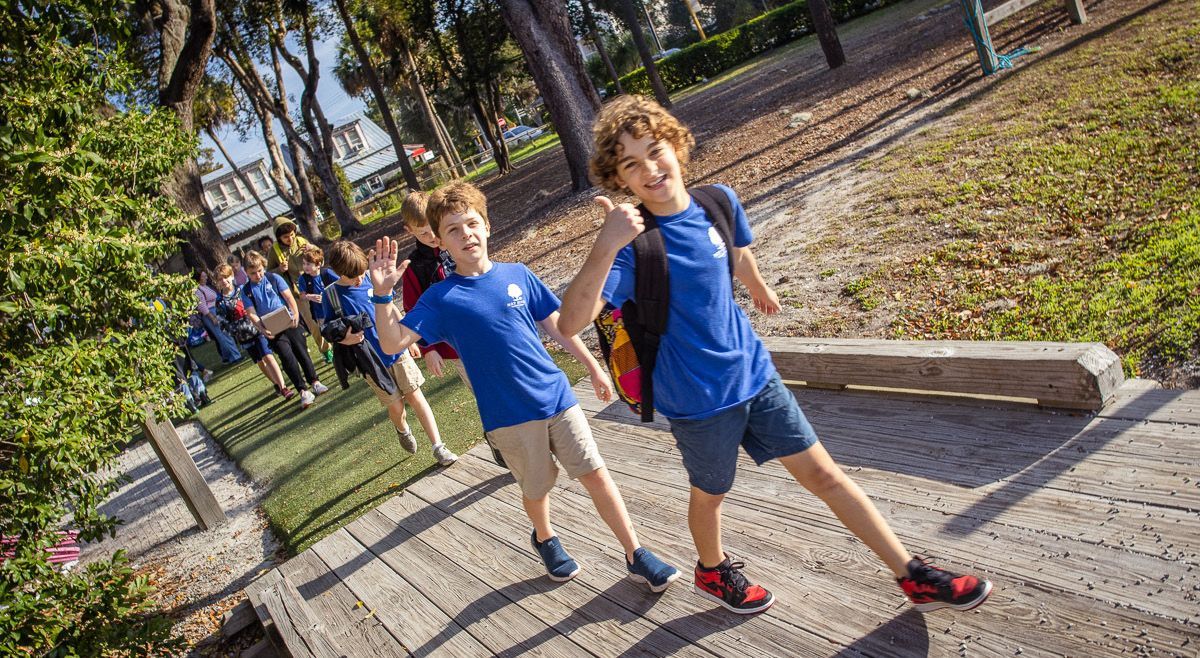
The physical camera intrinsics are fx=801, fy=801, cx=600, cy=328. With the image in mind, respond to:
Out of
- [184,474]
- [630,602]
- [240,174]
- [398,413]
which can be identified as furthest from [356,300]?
[240,174]

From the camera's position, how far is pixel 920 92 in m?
11.5

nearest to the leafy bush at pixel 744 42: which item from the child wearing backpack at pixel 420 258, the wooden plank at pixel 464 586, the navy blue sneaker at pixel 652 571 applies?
the child wearing backpack at pixel 420 258

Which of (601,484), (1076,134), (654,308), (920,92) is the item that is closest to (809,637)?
(601,484)

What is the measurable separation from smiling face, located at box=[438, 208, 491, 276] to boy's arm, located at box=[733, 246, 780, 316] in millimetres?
1075

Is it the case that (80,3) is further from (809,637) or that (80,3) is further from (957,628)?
(957,628)

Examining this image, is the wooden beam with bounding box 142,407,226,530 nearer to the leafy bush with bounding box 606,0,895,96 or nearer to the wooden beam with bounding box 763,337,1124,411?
the wooden beam with bounding box 763,337,1124,411

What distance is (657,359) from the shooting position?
265cm

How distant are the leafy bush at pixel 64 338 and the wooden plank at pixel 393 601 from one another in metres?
0.94

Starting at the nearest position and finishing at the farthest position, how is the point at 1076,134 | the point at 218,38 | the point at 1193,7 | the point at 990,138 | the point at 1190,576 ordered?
1. the point at 1190,576
2. the point at 1076,134
3. the point at 990,138
4. the point at 1193,7
5. the point at 218,38

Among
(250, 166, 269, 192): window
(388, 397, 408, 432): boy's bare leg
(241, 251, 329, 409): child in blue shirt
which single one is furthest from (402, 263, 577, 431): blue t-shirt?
(250, 166, 269, 192): window

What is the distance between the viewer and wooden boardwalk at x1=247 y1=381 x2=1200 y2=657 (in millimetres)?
2523

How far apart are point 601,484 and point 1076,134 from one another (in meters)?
6.60

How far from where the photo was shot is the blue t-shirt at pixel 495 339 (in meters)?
3.22

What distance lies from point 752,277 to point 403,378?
334 centimetres
